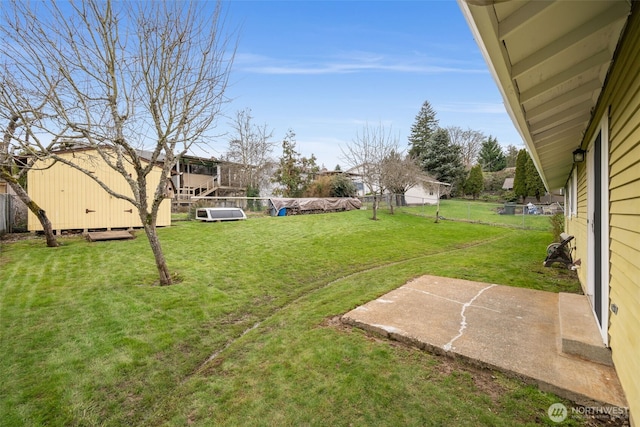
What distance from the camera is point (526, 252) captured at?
9.25 meters

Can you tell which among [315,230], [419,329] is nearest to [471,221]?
[315,230]

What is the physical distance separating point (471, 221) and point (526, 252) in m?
8.91

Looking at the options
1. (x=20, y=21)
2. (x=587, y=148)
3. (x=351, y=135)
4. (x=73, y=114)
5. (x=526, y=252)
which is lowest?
(x=526, y=252)

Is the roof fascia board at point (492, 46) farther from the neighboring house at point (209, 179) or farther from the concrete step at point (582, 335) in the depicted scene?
the neighboring house at point (209, 179)

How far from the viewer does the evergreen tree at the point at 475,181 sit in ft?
101

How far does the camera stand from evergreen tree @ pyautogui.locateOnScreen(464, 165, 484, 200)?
30656mm

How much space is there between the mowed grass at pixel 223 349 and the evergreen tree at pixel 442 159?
→ 78.2 feet

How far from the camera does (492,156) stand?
125ft

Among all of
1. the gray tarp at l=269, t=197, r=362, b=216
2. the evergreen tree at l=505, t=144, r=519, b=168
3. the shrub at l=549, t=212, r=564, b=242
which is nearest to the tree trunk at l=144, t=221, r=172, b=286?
the shrub at l=549, t=212, r=564, b=242

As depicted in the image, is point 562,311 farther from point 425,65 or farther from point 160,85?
point 425,65

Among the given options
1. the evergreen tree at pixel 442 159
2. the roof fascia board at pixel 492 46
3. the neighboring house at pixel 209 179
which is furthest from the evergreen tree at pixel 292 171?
the roof fascia board at pixel 492 46

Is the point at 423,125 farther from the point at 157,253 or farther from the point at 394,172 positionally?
the point at 157,253

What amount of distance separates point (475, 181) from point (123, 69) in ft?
106

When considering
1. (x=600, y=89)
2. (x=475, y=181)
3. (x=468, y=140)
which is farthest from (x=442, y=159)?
(x=600, y=89)
